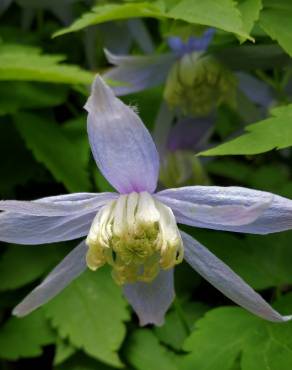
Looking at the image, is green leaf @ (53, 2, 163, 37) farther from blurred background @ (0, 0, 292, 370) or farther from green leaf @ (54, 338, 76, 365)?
green leaf @ (54, 338, 76, 365)

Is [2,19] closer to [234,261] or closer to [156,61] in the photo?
[156,61]

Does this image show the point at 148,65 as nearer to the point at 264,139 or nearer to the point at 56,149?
the point at 56,149

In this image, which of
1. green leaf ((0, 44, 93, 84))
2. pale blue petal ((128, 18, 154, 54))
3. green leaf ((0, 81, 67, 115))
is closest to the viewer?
green leaf ((0, 44, 93, 84))

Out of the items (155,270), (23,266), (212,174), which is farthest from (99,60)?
(155,270)

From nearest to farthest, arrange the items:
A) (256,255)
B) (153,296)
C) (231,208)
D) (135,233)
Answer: (231,208) < (135,233) < (153,296) < (256,255)

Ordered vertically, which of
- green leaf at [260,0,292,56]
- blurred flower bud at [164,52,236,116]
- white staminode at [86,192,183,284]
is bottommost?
blurred flower bud at [164,52,236,116]

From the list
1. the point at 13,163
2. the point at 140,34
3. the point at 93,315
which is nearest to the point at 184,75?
the point at 140,34

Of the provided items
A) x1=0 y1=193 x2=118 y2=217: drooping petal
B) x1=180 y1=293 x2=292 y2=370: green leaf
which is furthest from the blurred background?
x1=0 y1=193 x2=118 y2=217: drooping petal
